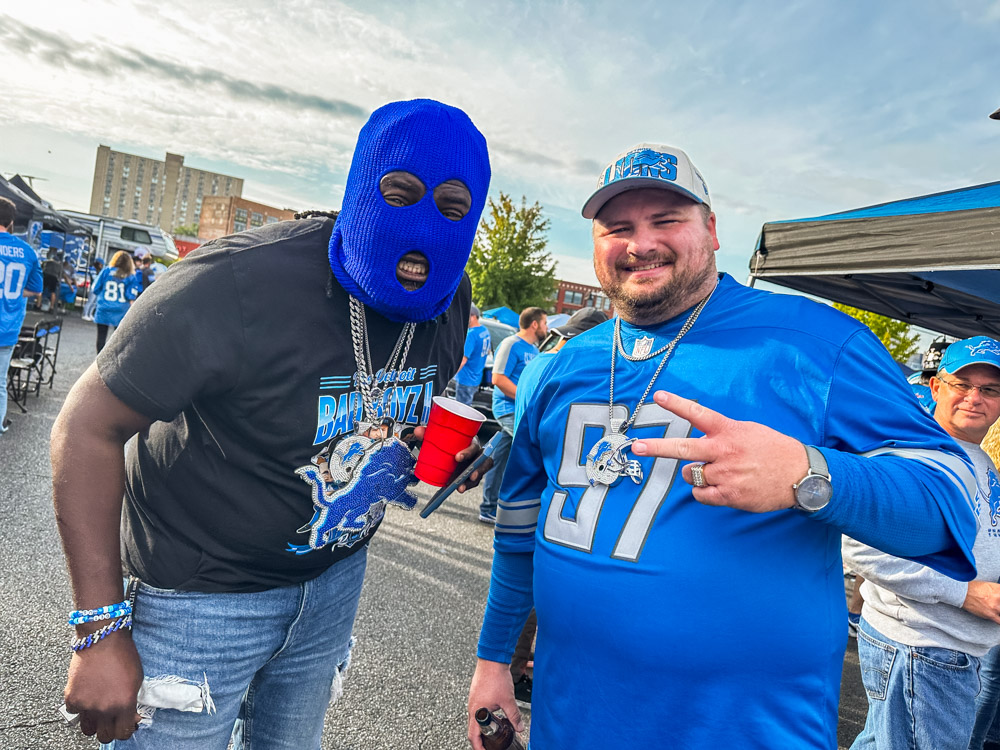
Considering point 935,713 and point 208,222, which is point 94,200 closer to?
point 208,222

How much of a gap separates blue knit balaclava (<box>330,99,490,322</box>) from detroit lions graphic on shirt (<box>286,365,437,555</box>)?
23cm

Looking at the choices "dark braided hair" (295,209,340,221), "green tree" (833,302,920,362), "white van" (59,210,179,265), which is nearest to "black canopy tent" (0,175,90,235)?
"white van" (59,210,179,265)

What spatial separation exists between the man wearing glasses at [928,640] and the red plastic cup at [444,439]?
5.43 feet

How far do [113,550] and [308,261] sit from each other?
2.59 ft

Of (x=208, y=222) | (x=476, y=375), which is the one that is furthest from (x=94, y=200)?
(x=476, y=375)

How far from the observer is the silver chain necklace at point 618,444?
143 centimetres

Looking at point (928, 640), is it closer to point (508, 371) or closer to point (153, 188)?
point (508, 371)

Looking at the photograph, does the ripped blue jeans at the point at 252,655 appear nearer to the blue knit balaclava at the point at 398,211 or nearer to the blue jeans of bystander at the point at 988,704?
the blue knit balaclava at the point at 398,211

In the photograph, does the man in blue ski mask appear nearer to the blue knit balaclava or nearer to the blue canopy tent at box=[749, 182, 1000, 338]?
the blue knit balaclava

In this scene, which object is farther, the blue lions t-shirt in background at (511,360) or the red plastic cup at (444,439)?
the blue lions t-shirt in background at (511,360)

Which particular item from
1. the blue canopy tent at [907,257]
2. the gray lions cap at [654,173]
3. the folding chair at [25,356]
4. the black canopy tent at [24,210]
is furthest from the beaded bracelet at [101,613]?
the black canopy tent at [24,210]

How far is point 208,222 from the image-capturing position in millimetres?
89812

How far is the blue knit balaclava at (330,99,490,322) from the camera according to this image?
60.4 inches

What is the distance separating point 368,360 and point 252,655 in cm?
81
